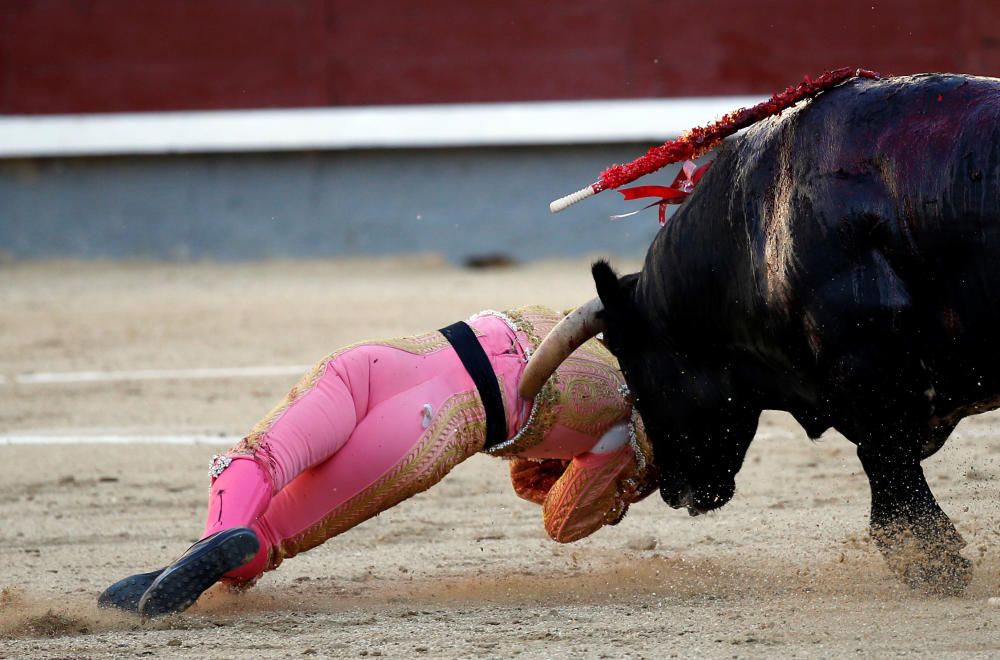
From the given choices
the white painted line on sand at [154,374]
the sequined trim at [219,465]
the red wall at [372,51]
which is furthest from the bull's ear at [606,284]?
the red wall at [372,51]

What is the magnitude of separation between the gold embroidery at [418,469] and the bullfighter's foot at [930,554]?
769mm

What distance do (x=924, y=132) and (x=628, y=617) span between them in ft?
3.20

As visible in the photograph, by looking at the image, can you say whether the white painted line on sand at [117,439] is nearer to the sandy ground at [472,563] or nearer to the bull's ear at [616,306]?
the sandy ground at [472,563]

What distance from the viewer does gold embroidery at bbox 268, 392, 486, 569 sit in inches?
107

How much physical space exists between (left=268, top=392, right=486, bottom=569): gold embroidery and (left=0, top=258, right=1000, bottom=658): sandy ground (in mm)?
131

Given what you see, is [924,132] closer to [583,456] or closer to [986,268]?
[986,268]

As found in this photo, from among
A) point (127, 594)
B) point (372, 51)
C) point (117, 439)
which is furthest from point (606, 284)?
point (372, 51)

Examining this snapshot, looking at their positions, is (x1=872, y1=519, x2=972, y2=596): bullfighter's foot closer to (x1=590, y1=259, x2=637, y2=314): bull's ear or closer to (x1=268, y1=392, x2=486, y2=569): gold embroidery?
(x1=590, y1=259, x2=637, y2=314): bull's ear

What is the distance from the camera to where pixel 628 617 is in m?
2.57

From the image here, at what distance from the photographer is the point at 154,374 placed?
5492mm

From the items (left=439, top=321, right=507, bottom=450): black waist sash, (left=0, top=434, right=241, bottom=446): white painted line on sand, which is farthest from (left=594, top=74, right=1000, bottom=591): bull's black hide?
(left=0, top=434, right=241, bottom=446): white painted line on sand

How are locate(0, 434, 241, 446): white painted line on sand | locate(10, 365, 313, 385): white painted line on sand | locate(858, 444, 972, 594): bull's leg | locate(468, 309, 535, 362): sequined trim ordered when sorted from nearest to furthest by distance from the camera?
locate(858, 444, 972, 594): bull's leg → locate(468, 309, 535, 362): sequined trim → locate(0, 434, 241, 446): white painted line on sand → locate(10, 365, 313, 385): white painted line on sand

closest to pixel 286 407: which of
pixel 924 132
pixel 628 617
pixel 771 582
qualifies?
pixel 628 617

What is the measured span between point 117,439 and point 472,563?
176 cm
